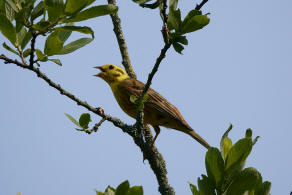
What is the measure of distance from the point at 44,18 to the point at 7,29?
23 cm

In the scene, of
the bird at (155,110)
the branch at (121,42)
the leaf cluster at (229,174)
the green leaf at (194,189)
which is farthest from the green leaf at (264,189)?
the bird at (155,110)

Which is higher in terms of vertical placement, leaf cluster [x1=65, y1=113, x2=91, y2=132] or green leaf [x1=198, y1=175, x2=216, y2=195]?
leaf cluster [x1=65, y1=113, x2=91, y2=132]

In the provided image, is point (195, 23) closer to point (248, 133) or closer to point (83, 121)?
point (248, 133)

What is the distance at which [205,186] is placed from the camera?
2291 millimetres

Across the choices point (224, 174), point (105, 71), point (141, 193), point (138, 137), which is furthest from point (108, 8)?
point (105, 71)

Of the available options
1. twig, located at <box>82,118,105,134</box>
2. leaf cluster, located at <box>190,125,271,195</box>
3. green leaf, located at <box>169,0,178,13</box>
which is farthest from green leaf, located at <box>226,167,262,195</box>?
twig, located at <box>82,118,105,134</box>

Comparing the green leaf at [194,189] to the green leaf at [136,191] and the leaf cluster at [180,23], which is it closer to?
the green leaf at [136,191]

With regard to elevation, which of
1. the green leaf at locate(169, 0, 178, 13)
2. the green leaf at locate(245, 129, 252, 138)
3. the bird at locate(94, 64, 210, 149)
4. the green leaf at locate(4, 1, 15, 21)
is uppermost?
the bird at locate(94, 64, 210, 149)

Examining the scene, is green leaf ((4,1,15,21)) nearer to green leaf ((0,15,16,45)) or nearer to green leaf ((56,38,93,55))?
green leaf ((0,15,16,45))

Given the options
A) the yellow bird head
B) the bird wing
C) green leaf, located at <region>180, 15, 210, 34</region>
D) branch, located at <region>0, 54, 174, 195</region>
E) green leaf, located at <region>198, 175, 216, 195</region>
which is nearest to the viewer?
green leaf, located at <region>180, 15, 210, 34</region>

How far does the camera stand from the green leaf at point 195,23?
1.96 meters

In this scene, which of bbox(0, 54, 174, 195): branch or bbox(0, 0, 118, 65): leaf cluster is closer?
bbox(0, 0, 118, 65): leaf cluster

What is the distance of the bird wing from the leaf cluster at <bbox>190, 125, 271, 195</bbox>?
3.55m

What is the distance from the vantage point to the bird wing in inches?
241
